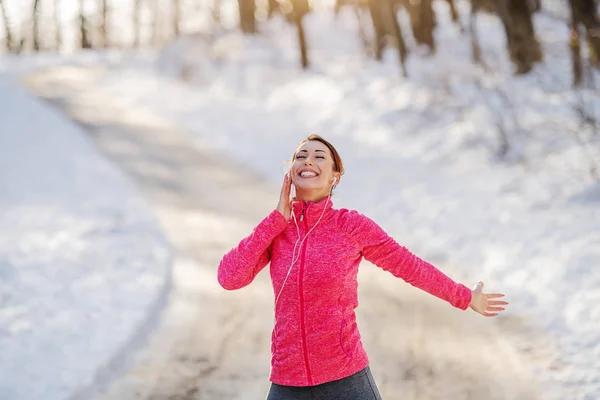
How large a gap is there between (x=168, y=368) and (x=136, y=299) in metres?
1.56

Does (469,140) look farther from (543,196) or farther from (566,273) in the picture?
(566,273)

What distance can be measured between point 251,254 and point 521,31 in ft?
41.5

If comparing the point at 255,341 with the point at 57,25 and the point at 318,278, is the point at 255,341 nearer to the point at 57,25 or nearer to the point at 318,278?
the point at 318,278

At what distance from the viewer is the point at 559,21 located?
2348cm

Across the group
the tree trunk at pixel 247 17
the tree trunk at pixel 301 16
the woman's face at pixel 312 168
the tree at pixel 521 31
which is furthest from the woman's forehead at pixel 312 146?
the tree trunk at pixel 247 17

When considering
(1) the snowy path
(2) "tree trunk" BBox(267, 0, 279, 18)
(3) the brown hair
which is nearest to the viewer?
(3) the brown hair

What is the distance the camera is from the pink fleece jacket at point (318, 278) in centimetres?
265

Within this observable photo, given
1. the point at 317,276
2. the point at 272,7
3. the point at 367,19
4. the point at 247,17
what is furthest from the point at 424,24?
the point at 317,276

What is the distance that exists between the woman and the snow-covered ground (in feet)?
9.67

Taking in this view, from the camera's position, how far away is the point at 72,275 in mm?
7379

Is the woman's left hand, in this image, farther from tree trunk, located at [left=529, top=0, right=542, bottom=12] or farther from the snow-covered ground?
tree trunk, located at [left=529, top=0, right=542, bottom=12]

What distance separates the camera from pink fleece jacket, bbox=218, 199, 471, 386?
8.69ft

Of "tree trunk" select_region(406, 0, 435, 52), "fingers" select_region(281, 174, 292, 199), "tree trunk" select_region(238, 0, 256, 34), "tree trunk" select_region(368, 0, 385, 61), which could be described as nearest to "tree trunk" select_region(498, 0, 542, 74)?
"tree trunk" select_region(406, 0, 435, 52)

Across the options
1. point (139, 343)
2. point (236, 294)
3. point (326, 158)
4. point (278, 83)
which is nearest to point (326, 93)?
point (278, 83)
